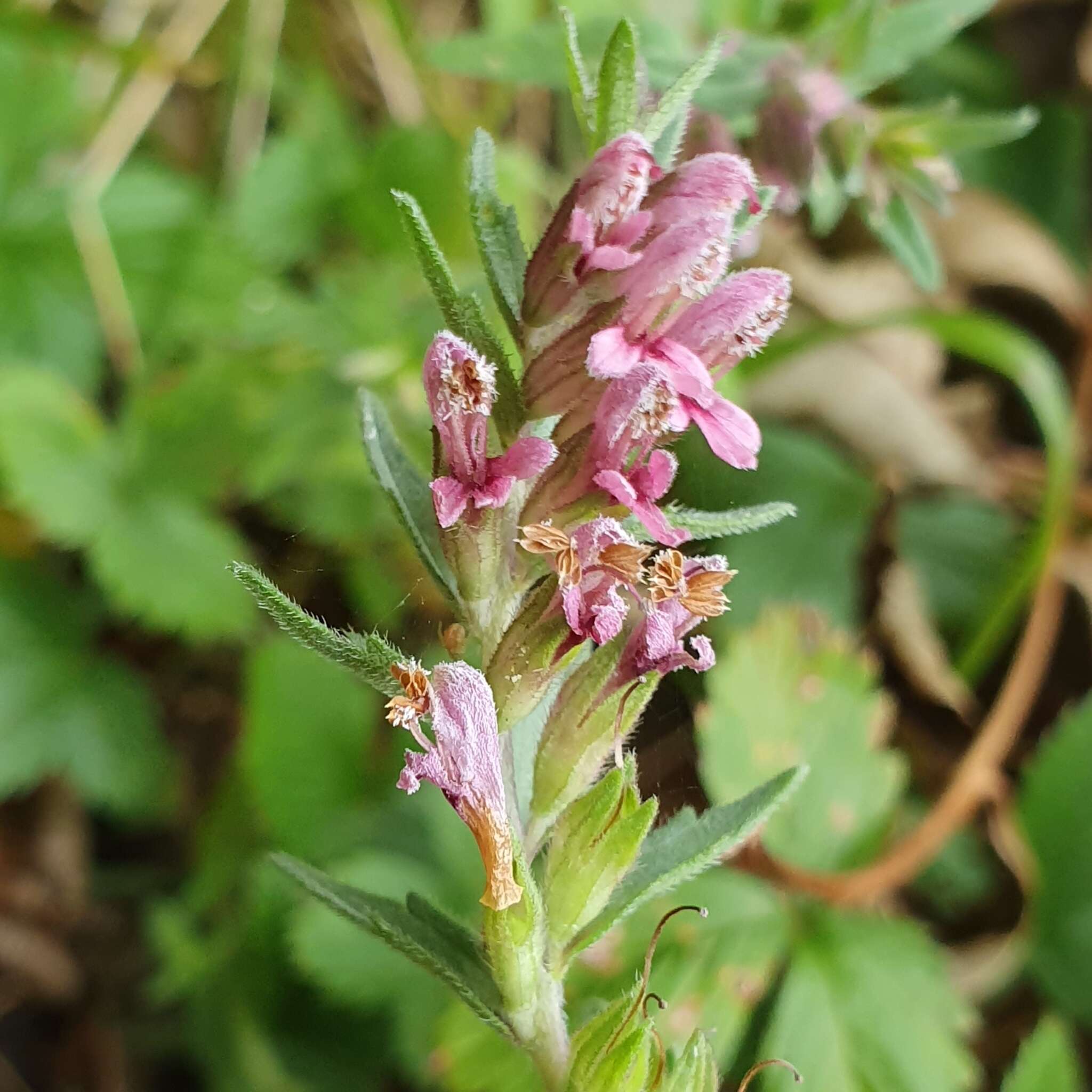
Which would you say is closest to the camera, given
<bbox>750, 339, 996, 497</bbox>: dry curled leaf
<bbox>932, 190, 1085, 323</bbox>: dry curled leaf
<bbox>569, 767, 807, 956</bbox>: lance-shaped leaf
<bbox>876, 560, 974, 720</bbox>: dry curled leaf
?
<bbox>569, 767, 807, 956</bbox>: lance-shaped leaf

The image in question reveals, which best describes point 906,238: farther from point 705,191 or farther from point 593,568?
point 593,568

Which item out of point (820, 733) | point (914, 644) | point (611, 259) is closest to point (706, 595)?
point (611, 259)

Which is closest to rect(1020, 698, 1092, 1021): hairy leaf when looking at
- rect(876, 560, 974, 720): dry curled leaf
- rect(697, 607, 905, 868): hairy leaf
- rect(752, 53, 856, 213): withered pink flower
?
rect(876, 560, 974, 720): dry curled leaf

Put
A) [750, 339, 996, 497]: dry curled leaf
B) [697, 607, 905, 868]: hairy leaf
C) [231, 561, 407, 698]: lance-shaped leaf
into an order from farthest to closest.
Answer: [750, 339, 996, 497]: dry curled leaf
[697, 607, 905, 868]: hairy leaf
[231, 561, 407, 698]: lance-shaped leaf

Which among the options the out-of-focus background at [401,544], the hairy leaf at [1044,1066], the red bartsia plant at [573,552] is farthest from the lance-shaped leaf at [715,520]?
the hairy leaf at [1044,1066]

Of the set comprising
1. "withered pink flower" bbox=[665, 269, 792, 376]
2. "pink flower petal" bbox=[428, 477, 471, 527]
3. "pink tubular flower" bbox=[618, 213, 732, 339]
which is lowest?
"pink flower petal" bbox=[428, 477, 471, 527]

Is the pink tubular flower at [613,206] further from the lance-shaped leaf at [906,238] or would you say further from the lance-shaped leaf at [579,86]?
the lance-shaped leaf at [906,238]

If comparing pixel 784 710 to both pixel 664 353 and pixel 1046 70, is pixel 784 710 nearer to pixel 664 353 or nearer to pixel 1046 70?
pixel 664 353

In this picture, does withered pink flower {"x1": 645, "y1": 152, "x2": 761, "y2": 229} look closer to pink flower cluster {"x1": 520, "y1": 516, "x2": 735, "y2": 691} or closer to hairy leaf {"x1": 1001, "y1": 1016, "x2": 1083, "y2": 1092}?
pink flower cluster {"x1": 520, "y1": 516, "x2": 735, "y2": 691}
